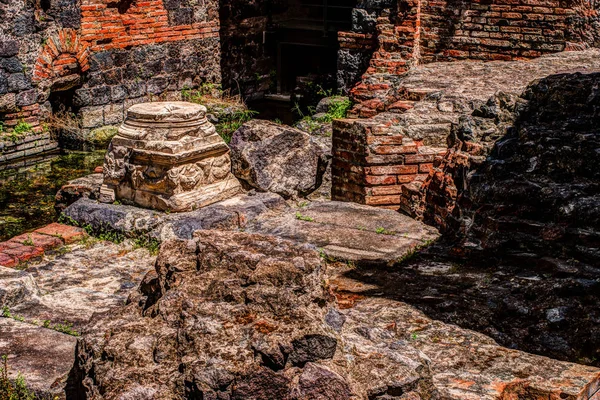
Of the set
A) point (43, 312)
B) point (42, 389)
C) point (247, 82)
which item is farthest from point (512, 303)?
point (247, 82)

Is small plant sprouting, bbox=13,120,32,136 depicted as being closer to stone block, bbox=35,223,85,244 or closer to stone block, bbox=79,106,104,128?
stone block, bbox=79,106,104,128

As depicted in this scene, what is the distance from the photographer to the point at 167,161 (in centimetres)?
640

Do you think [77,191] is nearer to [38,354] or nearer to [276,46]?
[38,354]

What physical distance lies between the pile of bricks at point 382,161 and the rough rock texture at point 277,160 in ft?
1.72

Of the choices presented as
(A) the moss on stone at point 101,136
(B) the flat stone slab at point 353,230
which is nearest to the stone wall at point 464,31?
(B) the flat stone slab at point 353,230

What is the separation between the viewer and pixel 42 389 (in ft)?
11.8

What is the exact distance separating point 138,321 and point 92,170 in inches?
266

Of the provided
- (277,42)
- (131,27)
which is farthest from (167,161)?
(277,42)

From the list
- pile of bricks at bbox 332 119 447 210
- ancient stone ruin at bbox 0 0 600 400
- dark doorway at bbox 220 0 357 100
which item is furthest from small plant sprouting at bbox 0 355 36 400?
dark doorway at bbox 220 0 357 100

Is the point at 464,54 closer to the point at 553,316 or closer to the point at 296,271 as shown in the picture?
the point at 553,316

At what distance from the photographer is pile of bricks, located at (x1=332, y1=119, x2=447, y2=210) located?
6453 mm

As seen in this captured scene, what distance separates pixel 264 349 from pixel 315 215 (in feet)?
10.8

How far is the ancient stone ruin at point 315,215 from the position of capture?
3.01 m

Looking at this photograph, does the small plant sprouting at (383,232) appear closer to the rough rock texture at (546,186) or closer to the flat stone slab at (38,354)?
the rough rock texture at (546,186)
